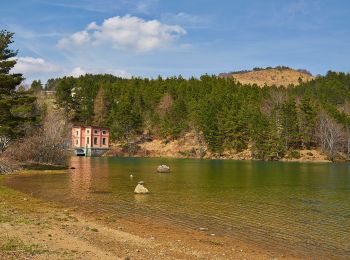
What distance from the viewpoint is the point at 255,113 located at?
394ft

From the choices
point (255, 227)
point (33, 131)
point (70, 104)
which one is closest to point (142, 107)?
point (70, 104)

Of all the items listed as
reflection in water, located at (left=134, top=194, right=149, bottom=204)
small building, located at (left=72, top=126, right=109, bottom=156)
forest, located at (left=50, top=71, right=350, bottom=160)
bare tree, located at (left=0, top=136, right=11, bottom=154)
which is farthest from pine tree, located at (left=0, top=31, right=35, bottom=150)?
small building, located at (left=72, top=126, right=109, bottom=156)

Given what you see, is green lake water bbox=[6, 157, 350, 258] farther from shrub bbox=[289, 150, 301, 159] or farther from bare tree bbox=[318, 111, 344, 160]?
bare tree bbox=[318, 111, 344, 160]

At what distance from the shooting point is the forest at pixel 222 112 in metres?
114

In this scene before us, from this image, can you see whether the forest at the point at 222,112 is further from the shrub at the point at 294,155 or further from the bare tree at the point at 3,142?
the bare tree at the point at 3,142

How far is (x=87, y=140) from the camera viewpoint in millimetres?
138375

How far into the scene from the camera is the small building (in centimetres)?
13762

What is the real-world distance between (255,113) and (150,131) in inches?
1684

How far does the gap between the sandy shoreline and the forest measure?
9420 cm

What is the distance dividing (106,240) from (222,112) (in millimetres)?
113437

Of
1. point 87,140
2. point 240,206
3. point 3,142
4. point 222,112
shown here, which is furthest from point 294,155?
point 240,206

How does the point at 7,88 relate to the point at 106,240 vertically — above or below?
above

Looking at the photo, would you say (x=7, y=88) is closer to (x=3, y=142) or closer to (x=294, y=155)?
(x=3, y=142)

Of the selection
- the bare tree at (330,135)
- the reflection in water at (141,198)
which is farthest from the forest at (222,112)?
the reflection in water at (141,198)
